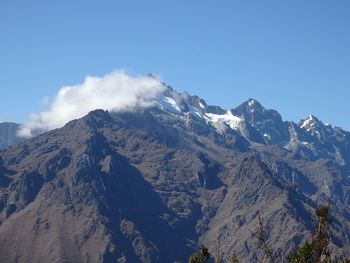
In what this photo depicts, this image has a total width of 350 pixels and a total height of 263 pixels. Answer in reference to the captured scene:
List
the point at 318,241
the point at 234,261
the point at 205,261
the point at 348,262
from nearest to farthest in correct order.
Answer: the point at 318,241 < the point at 348,262 < the point at 234,261 < the point at 205,261

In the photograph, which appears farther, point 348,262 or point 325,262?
point 348,262

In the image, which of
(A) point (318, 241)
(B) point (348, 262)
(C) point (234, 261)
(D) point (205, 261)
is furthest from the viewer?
(D) point (205, 261)

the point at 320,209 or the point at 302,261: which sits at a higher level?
the point at 320,209

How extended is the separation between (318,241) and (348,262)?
24.6 ft

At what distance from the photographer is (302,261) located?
3844cm

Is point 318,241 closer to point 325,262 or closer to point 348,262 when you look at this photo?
point 325,262

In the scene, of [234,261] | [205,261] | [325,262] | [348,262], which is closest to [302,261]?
[325,262]

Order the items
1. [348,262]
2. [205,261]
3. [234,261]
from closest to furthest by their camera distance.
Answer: [348,262]
[234,261]
[205,261]

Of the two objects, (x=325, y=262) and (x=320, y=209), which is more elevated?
(x=320, y=209)

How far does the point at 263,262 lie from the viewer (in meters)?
36.3

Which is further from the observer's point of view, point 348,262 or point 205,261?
point 205,261

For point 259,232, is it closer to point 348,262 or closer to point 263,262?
point 263,262

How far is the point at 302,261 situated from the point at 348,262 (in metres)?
5.54

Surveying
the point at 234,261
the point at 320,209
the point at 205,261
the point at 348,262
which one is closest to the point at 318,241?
the point at 320,209
